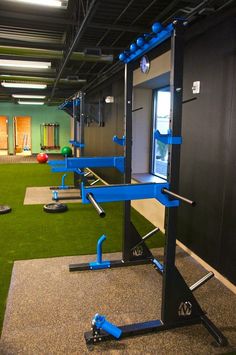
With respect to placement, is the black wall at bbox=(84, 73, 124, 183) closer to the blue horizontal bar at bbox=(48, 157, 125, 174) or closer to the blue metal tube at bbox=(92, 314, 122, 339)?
the blue horizontal bar at bbox=(48, 157, 125, 174)

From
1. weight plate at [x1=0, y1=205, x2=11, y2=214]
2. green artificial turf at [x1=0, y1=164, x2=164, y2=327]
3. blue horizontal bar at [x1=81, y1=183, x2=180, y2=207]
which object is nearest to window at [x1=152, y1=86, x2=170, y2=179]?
green artificial turf at [x1=0, y1=164, x2=164, y2=327]

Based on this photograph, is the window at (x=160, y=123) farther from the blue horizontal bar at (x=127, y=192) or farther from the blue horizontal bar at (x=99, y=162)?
the blue horizontal bar at (x=127, y=192)

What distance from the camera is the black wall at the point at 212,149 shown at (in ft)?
9.18

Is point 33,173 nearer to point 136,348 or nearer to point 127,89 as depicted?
point 127,89

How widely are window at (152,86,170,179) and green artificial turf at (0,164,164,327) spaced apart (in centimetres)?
106

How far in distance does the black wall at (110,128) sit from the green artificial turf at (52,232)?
1409 mm

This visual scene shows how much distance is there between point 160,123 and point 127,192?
3.87 meters

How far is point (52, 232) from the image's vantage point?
429cm

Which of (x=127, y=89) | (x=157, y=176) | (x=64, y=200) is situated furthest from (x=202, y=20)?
(x=64, y=200)

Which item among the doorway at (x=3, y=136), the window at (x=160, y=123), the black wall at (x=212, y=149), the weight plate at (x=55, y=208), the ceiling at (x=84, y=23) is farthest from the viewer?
the doorway at (x=3, y=136)

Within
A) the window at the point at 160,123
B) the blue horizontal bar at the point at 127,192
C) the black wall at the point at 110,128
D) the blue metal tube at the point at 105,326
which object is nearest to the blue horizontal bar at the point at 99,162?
the blue horizontal bar at the point at 127,192

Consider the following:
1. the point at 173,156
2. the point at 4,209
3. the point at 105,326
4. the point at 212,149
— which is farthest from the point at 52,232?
the point at 173,156

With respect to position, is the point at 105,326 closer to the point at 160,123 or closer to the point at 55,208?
the point at 55,208

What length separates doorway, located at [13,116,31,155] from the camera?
52.3 ft
